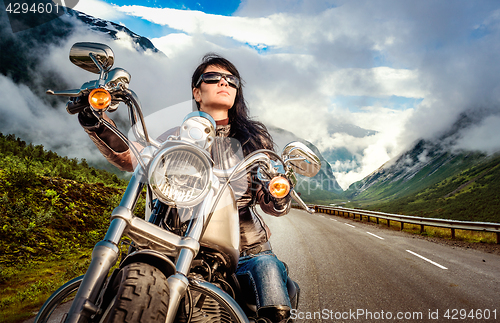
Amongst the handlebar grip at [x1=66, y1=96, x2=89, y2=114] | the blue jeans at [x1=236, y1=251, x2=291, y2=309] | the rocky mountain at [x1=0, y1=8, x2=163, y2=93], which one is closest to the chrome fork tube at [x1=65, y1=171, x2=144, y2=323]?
the handlebar grip at [x1=66, y1=96, x2=89, y2=114]

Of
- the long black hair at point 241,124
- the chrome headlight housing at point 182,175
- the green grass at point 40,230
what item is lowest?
the green grass at point 40,230

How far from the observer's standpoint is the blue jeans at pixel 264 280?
1584 mm

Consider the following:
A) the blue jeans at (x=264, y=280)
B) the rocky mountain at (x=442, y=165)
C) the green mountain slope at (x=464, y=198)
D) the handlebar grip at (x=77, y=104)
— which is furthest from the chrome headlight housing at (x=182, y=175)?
the rocky mountain at (x=442, y=165)

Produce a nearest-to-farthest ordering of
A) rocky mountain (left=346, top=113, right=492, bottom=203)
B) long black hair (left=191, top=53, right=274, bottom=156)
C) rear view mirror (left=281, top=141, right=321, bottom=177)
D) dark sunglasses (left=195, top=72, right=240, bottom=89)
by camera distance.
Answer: rear view mirror (left=281, top=141, right=321, bottom=177), dark sunglasses (left=195, top=72, right=240, bottom=89), long black hair (left=191, top=53, right=274, bottom=156), rocky mountain (left=346, top=113, right=492, bottom=203)

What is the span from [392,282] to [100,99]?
553 cm

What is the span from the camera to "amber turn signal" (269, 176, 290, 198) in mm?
1443

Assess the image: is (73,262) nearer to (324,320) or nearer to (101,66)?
(324,320)

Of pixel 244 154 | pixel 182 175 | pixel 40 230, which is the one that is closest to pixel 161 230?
pixel 182 175

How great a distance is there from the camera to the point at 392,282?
16.2 ft

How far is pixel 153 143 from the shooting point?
126 centimetres

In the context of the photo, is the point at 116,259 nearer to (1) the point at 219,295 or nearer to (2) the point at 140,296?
(2) the point at 140,296

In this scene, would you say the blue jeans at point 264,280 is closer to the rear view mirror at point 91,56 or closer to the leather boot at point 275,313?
the leather boot at point 275,313

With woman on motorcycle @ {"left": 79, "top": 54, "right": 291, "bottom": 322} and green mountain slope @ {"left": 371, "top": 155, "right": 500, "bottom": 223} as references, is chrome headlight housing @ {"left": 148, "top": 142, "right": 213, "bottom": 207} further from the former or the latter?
green mountain slope @ {"left": 371, "top": 155, "right": 500, "bottom": 223}

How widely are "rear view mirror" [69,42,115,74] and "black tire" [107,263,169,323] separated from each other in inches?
34.9
